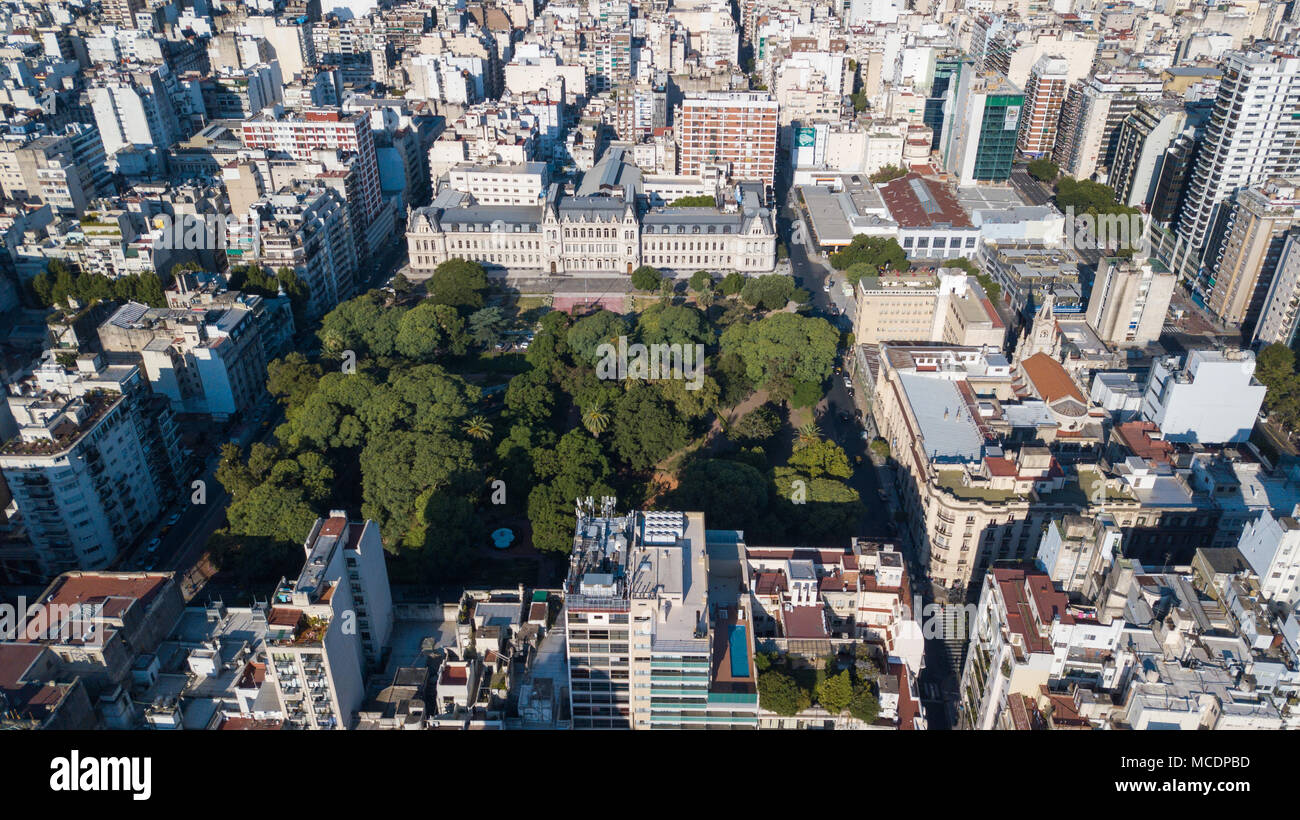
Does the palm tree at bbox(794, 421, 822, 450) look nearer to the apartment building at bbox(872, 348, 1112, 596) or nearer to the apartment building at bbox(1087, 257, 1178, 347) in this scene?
the apartment building at bbox(872, 348, 1112, 596)

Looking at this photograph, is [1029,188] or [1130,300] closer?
[1130,300]

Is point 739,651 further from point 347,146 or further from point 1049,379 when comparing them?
point 347,146

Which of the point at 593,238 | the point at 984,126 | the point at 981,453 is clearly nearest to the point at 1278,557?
the point at 981,453

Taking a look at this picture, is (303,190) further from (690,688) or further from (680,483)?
(690,688)

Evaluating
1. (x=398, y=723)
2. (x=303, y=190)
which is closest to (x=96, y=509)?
(x=398, y=723)

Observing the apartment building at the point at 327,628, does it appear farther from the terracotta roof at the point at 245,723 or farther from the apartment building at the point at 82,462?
the apartment building at the point at 82,462

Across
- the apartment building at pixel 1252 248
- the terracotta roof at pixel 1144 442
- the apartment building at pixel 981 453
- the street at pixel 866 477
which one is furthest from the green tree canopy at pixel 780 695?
the apartment building at pixel 1252 248

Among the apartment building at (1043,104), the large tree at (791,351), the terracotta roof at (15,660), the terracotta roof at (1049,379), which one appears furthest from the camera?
the apartment building at (1043,104)
